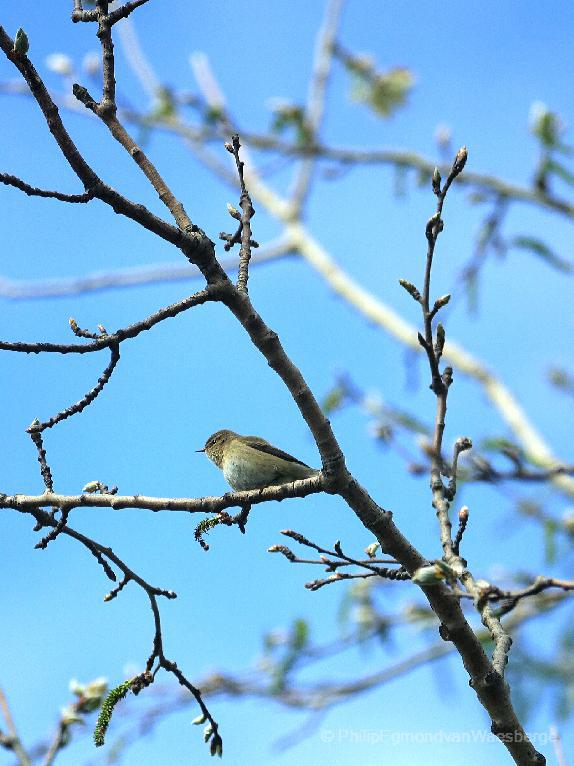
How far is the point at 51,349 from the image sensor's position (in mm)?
3252

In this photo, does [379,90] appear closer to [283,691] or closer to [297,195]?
[297,195]

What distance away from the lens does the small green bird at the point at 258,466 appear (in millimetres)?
6195

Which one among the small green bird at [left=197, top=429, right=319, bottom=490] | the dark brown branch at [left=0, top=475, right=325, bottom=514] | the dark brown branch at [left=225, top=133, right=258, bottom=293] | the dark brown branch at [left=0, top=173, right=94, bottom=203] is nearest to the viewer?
the dark brown branch at [left=0, top=173, right=94, bottom=203]

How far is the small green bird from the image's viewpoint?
620cm

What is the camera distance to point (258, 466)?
6.22 m

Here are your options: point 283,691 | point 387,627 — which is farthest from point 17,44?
point 387,627

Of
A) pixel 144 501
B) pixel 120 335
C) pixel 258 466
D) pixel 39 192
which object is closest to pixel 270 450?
pixel 258 466

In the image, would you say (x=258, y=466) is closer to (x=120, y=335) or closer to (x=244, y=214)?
(x=244, y=214)

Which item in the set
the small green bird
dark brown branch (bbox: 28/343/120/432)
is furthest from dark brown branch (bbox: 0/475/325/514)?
the small green bird

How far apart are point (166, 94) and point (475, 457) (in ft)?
35.8

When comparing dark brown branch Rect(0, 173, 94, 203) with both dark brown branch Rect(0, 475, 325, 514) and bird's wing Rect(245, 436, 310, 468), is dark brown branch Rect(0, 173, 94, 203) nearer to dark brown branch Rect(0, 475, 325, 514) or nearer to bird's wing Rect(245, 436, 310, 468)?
dark brown branch Rect(0, 475, 325, 514)

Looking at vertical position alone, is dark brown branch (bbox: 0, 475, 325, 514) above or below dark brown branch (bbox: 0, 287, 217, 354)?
below

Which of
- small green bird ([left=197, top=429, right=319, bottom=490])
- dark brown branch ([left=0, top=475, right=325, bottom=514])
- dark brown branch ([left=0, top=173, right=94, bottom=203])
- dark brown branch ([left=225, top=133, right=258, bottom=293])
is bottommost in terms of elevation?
dark brown branch ([left=0, top=475, right=325, bottom=514])

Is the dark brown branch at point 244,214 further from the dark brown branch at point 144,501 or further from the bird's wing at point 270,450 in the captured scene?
the bird's wing at point 270,450
